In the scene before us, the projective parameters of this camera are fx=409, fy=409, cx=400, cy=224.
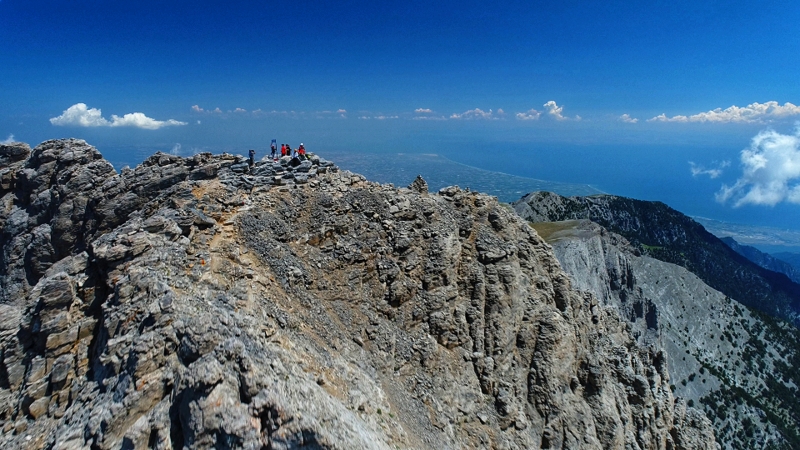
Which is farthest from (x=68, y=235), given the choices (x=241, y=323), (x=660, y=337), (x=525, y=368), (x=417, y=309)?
(x=660, y=337)

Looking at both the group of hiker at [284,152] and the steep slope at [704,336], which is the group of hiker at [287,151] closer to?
the group of hiker at [284,152]

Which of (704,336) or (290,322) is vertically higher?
(290,322)

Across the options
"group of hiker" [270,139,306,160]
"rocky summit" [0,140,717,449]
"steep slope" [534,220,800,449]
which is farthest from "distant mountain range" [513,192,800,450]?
"group of hiker" [270,139,306,160]

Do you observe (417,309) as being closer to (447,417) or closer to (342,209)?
(447,417)

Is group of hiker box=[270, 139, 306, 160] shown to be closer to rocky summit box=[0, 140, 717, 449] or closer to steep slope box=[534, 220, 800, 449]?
rocky summit box=[0, 140, 717, 449]

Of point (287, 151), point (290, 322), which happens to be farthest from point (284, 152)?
point (290, 322)

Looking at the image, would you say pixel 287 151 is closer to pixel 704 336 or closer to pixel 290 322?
pixel 290 322
